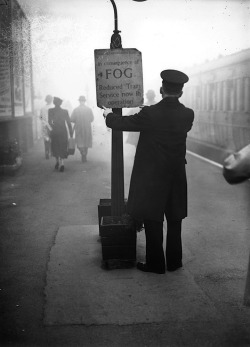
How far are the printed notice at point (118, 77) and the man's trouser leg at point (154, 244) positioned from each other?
1305 millimetres

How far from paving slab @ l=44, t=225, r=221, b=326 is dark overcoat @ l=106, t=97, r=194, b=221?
0.64m

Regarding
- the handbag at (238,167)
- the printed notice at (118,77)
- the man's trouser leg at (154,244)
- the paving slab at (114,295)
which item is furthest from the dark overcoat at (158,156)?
the handbag at (238,167)

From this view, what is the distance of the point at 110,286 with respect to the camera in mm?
4223

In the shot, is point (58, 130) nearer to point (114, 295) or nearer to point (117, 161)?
point (117, 161)

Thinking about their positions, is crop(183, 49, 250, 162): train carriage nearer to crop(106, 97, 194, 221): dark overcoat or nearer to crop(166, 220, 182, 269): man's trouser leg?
crop(166, 220, 182, 269): man's trouser leg

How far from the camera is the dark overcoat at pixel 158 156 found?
4.22 m

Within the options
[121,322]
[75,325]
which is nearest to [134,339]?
[121,322]

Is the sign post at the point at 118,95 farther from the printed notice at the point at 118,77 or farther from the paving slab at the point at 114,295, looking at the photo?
the paving slab at the point at 114,295

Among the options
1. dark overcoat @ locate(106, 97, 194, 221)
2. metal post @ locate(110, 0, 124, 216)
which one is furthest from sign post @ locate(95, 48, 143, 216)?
dark overcoat @ locate(106, 97, 194, 221)

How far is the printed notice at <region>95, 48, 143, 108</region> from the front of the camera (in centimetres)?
468

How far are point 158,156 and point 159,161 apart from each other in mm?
50

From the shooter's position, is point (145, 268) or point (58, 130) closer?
point (145, 268)

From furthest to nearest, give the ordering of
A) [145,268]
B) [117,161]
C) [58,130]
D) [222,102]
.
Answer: [222,102] < [58,130] < [117,161] < [145,268]

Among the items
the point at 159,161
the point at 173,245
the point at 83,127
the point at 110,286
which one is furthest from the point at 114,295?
the point at 83,127
